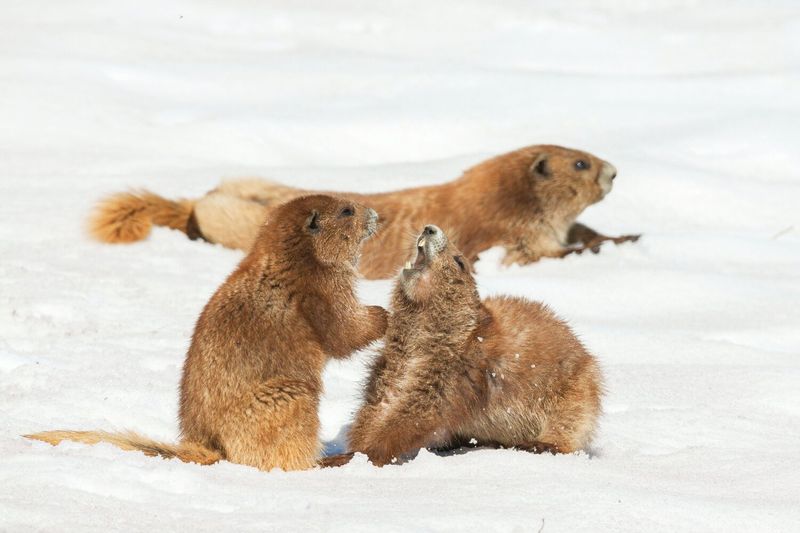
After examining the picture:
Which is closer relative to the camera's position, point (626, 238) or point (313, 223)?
point (313, 223)

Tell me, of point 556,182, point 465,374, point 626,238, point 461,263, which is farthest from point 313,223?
point 556,182

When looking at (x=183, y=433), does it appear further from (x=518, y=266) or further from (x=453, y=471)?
(x=518, y=266)

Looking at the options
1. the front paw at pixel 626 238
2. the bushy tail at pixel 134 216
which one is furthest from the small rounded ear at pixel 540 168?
the bushy tail at pixel 134 216

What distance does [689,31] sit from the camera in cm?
1706

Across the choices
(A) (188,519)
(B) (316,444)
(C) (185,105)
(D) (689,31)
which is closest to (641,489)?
(B) (316,444)

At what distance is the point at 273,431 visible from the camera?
16.4ft

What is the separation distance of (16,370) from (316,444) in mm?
1847

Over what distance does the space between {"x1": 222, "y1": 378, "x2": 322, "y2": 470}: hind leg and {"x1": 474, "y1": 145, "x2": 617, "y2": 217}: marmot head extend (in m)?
5.18

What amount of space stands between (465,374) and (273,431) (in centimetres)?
82

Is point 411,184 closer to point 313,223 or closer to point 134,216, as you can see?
point 134,216

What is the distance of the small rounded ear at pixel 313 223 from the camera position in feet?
18.0

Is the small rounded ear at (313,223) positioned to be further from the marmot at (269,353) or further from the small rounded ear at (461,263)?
the small rounded ear at (461,263)

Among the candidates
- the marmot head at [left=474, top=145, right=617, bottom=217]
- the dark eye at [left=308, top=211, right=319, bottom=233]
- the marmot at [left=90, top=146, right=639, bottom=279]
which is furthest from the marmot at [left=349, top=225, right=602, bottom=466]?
the marmot head at [left=474, top=145, right=617, bottom=217]

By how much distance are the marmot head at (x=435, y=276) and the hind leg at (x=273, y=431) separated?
728 mm
